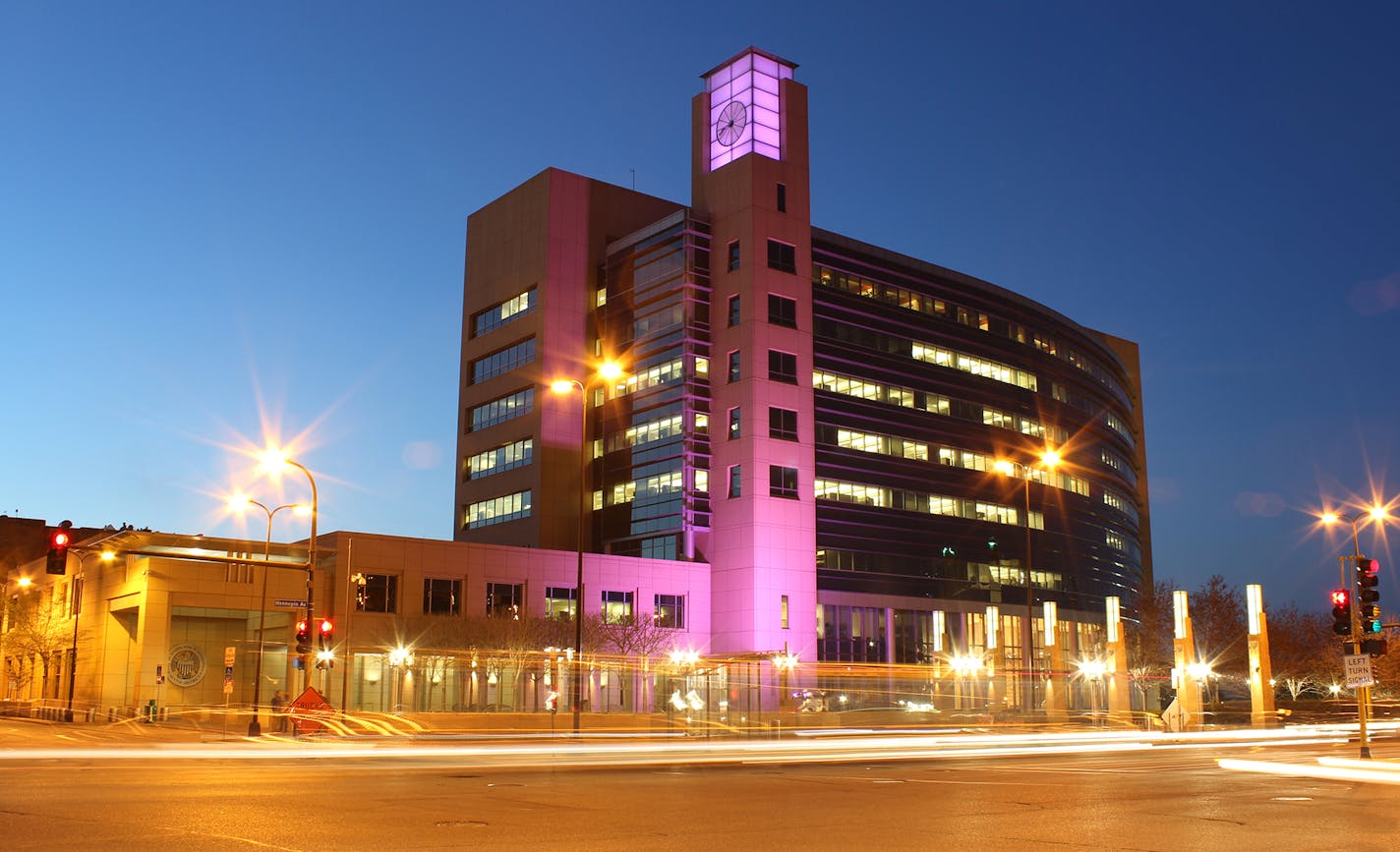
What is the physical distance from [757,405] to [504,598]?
72.6 ft

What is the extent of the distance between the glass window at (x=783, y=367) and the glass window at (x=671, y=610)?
17.2 meters

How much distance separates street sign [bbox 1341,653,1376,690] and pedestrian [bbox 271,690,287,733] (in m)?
34.4

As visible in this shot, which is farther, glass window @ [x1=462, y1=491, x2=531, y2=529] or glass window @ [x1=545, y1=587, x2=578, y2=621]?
glass window @ [x1=462, y1=491, x2=531, y2=529]

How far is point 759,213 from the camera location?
9206 cm

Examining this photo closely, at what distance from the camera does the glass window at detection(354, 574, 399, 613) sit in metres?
77.3

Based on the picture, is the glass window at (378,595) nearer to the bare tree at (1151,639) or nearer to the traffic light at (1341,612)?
the traffic light at (1341,612)

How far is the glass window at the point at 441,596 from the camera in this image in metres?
80.3

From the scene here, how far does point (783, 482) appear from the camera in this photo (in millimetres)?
90688

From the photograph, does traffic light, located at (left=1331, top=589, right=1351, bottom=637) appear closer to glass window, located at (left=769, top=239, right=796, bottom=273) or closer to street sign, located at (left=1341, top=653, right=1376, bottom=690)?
street sign, located at (left=1341, top=653, right=1376, bottom=690)

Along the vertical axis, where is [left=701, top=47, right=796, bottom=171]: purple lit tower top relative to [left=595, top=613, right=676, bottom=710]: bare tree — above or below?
above

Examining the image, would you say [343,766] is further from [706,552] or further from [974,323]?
[974,323]

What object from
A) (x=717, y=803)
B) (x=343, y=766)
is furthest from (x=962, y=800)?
(x=343, y=766)

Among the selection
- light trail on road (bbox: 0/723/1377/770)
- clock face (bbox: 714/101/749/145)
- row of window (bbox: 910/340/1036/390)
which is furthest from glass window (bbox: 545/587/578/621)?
light trail on road (bbox: 0/723/1377/770)

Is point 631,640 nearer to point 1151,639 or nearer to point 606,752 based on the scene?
point 606,752
